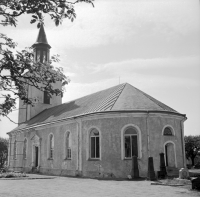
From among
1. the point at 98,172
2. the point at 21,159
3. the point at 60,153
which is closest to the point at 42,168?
the point at 60,153


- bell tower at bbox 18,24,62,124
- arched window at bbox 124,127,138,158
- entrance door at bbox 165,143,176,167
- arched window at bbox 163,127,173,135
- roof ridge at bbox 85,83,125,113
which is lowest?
entrance door at bbox 165,143,176,167

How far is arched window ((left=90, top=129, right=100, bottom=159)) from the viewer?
19844 millimetres

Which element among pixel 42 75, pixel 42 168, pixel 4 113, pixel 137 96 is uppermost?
pixel 137 96

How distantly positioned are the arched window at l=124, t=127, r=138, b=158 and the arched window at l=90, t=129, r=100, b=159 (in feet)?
7.38

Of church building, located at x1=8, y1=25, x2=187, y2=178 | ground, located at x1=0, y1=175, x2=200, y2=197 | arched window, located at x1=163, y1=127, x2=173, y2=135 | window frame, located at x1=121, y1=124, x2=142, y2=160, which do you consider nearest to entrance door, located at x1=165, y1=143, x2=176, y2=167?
church building, located at x1=8, y1=25, x2=187, y2=178

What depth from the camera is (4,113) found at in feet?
23.6

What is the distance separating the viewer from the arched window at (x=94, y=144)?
19.8 metres

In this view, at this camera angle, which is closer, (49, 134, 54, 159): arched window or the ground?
the ground

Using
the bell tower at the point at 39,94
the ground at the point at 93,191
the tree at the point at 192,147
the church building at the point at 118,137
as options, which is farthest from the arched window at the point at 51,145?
the tree at the point at 192,147

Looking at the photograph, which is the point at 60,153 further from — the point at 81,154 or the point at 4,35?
the point at 4,35

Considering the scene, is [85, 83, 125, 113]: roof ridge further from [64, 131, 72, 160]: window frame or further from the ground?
the ground

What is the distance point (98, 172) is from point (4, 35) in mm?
14170

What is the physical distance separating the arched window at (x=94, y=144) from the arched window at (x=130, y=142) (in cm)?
225

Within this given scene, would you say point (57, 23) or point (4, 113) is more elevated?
point (57, 23)
